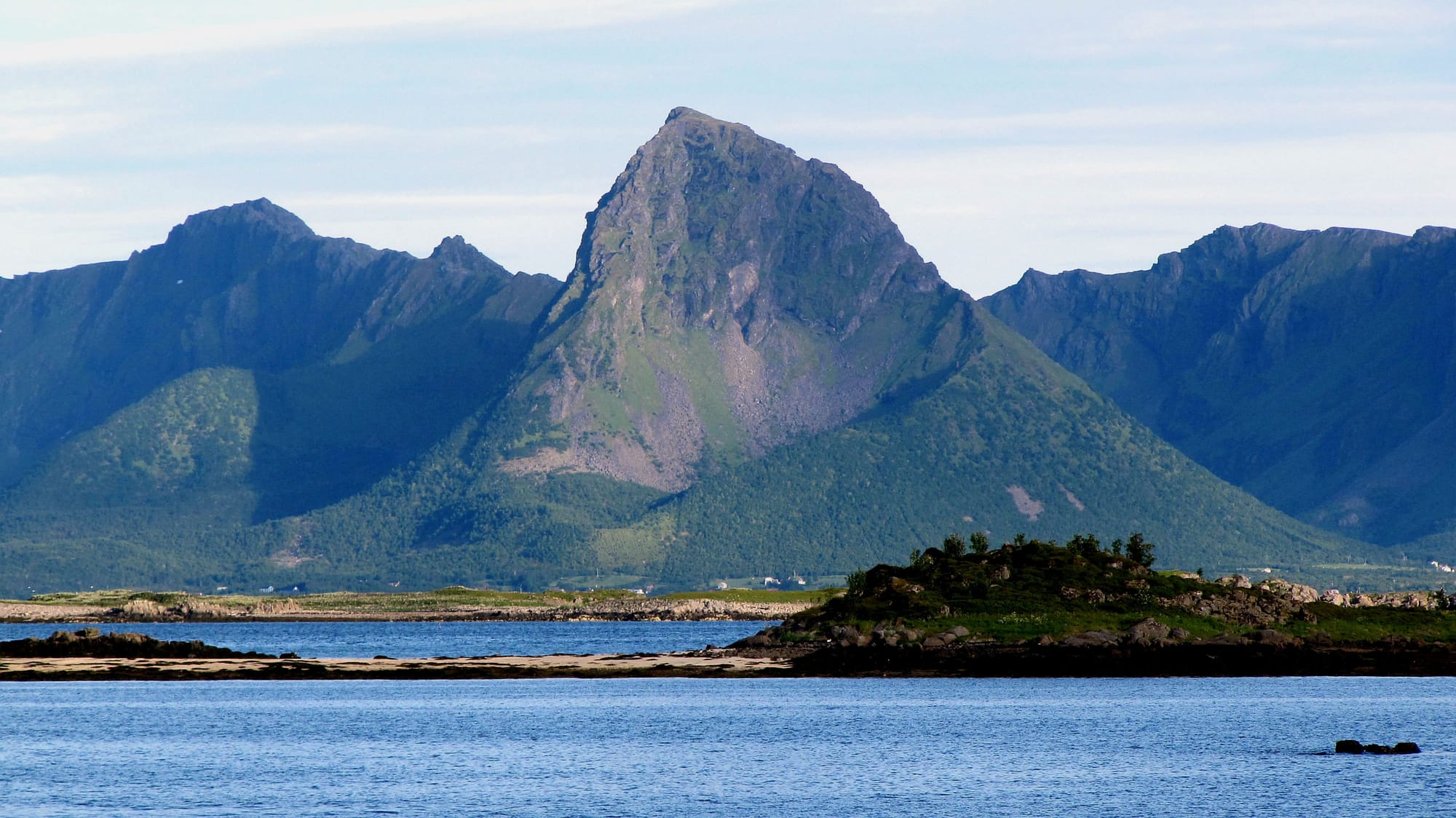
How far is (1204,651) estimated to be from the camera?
131 meters

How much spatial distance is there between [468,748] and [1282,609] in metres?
62.4

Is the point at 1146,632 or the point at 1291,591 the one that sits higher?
the point at 1291,591

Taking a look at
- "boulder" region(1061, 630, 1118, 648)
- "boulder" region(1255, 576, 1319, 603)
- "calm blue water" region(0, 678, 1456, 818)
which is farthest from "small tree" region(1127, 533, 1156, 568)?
"boulder" region(1061, 630, 1118, 648)

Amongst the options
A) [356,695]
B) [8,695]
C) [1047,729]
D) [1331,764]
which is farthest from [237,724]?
[1331,764]

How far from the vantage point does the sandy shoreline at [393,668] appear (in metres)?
131

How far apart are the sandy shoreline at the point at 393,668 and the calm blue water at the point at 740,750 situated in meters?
1.61

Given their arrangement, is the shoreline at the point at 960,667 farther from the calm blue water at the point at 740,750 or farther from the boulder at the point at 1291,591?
the boulder at the point at 1291,591

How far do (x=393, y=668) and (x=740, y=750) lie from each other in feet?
151

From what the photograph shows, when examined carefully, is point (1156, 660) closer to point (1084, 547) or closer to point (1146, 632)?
point (1146, 632)

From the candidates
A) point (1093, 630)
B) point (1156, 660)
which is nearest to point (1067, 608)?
point (1093, 630)

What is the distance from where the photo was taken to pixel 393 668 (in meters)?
137

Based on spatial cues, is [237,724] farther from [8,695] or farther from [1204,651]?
[1204,651]

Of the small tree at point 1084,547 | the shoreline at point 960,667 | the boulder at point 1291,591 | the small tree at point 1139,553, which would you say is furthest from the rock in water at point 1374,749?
the boulder at point 1291,591

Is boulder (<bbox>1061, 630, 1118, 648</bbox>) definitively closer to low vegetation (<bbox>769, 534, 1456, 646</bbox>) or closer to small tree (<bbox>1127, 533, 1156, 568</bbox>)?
low vegetation (<bbox>769, 534, 1456, 646</bbox>)
